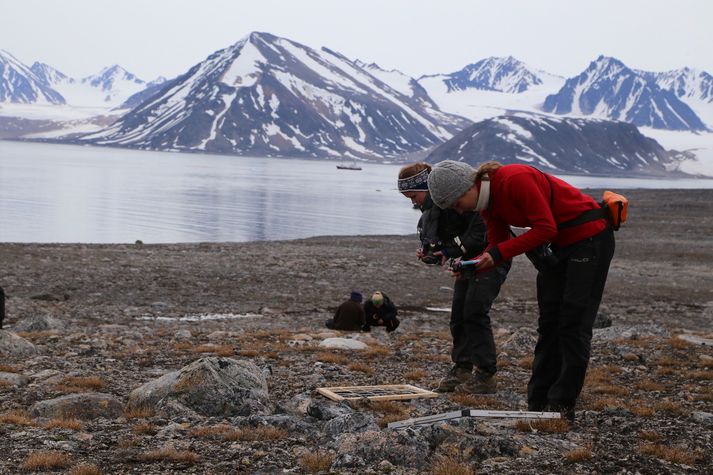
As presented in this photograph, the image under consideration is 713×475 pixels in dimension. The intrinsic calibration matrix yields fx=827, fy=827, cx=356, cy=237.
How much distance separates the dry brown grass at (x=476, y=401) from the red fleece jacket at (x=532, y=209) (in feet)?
6.77

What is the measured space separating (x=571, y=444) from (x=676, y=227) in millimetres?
48536

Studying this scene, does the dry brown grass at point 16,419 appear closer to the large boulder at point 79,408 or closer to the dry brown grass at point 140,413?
the large boulder at point 79,408

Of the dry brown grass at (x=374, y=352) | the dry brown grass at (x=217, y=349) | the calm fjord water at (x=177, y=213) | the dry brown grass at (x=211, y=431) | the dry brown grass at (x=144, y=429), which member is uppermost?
the dry brown grass at (x=211, y=431)

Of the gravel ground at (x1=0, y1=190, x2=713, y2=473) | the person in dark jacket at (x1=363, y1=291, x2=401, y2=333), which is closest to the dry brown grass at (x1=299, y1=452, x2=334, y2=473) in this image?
the gravel ground at (x1=0, y1=190, x2=713, y2=473)

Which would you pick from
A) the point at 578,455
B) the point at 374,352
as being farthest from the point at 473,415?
the point at 374,352

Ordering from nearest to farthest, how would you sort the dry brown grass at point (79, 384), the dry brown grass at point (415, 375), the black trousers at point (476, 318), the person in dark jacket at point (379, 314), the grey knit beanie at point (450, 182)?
the grey knit beanie at point (450, 182)
the black trousers at point (476, 318)
the dry brown grass at point (79, 384)
the dry brown grass at point (415, 375)
the person in dark jacket at point (379, 314)

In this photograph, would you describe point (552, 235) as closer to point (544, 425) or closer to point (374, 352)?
point (544, 425)

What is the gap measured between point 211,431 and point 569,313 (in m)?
3.21

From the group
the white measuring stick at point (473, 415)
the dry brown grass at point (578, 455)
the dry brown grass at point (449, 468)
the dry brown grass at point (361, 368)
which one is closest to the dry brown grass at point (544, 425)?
the white measuring stick at point (473, 415)

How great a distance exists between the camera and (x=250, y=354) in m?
12.0

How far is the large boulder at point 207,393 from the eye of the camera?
26.2ft

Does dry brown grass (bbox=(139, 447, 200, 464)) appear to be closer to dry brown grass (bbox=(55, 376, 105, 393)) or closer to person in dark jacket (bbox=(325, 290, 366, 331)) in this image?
dry brown grass (bbox=(55, 376, 105, 393))

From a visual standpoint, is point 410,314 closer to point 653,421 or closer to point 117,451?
point 653,421

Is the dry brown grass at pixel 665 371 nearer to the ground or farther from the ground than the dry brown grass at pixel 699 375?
nearer to the ground
